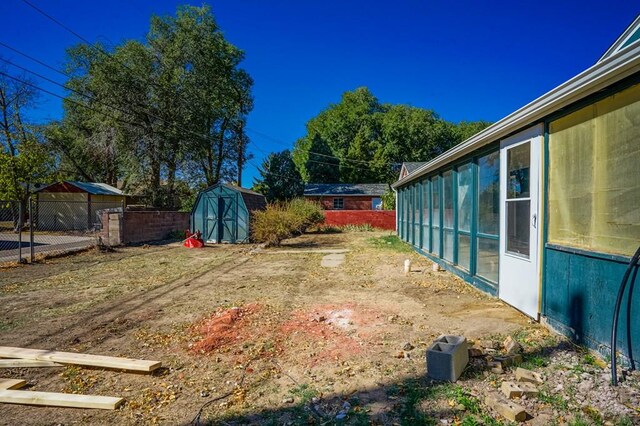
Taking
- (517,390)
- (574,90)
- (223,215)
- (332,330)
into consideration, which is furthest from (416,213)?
(517,390)

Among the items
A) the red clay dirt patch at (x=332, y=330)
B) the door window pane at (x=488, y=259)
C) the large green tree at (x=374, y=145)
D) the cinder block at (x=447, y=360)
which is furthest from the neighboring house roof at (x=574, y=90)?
the large green tree at (x=374, y=145)

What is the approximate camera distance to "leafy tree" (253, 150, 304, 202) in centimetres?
2780

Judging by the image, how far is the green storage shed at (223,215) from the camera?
1700cm

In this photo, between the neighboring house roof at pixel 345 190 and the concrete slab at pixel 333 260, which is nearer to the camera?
the concrete slab at pixel 333 260

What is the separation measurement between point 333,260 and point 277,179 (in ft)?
56.6

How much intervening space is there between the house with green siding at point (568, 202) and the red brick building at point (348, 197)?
27.1m

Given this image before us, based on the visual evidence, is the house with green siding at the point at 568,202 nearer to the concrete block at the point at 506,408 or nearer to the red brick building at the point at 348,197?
the concrete block at the point at 506,408

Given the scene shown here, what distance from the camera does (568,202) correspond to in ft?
13.7

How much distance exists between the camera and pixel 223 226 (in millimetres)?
17266

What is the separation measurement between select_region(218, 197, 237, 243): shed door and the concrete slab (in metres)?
6.16

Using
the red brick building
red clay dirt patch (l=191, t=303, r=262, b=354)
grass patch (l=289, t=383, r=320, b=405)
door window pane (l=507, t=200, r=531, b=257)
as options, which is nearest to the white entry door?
door window pane (l=507, t=200, r=531, b=257)

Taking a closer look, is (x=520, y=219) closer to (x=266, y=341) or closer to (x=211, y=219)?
(x=266, y=341)

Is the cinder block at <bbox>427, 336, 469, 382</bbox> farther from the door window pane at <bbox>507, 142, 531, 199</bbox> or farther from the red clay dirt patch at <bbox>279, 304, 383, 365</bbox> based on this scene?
the door window pane at <bbox>507, 142, 531, 199</bbox>

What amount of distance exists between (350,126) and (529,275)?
38851mm
